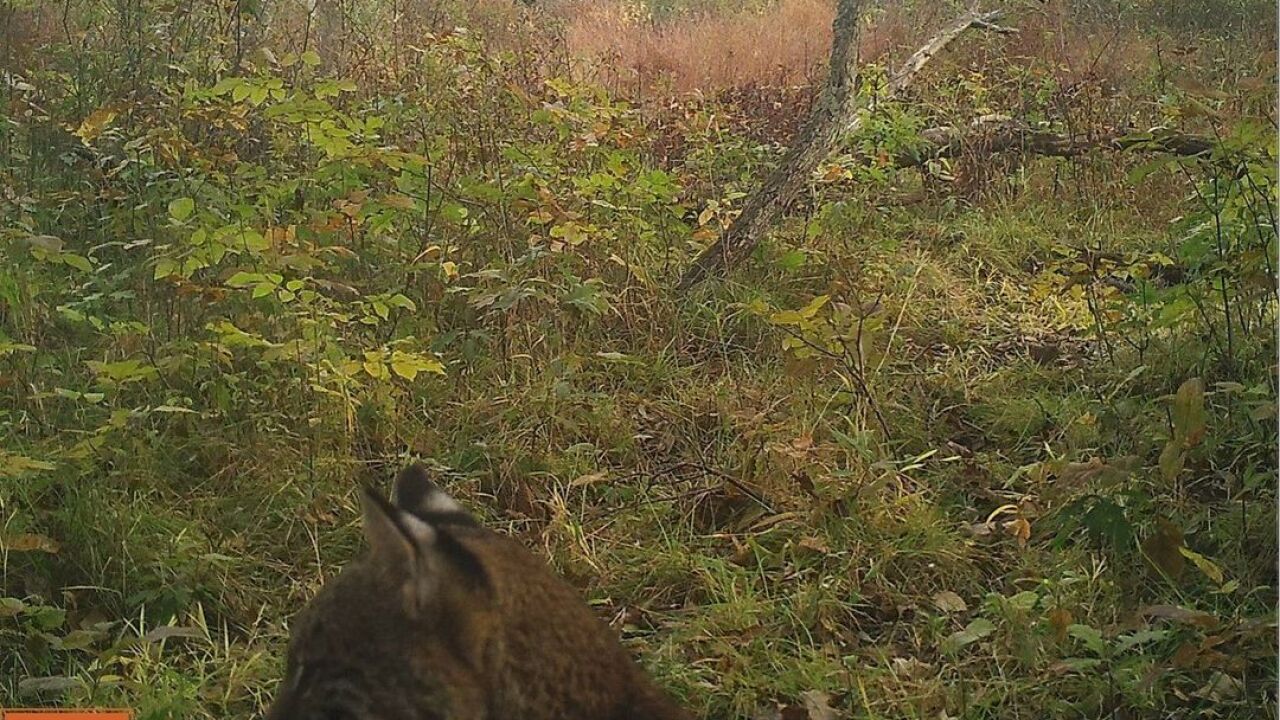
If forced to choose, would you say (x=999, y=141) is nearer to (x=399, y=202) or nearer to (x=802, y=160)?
(x=802, y=160)

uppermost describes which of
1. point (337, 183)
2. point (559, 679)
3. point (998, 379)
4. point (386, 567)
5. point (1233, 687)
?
point (386, 567)

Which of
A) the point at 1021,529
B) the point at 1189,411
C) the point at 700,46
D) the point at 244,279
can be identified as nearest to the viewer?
the point at 1189,411

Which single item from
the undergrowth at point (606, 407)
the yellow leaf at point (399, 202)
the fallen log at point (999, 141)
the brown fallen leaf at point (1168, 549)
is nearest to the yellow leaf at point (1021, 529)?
the undergrowth at point (606, 407)

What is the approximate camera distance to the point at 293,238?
437 cm

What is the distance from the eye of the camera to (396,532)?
142 centimetres

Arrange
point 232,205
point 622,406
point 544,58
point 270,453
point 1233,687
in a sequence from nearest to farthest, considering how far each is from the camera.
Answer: point 1233,687
point 270,453
point 232,205
point 622,406
point 544,58

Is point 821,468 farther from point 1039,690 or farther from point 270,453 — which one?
point 270,453

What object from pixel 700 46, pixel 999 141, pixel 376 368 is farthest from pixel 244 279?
pixel 700 46

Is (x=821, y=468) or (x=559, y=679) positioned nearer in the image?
(x=559, y=679)

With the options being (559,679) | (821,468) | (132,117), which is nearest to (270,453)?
(821,468)

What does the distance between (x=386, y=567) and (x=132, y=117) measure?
519 centimetres

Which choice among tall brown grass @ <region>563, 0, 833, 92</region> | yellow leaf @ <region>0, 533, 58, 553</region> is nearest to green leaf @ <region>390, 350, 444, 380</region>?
yellow leaf @ <region>0, 533, 58, 553</region>

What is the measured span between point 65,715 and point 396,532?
2.24 m

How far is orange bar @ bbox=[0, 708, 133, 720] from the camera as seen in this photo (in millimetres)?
3143
